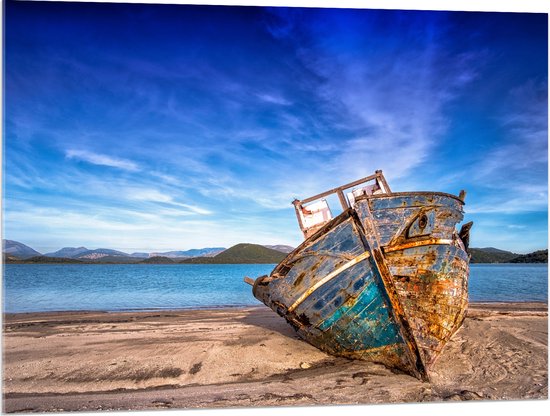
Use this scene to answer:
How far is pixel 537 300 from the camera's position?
40.4ft

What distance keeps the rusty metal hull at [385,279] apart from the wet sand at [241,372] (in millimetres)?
395

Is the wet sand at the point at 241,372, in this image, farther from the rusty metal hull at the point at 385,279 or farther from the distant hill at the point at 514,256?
the distant hill at the point at 514,256

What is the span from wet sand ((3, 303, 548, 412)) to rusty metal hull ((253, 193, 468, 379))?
0.39m

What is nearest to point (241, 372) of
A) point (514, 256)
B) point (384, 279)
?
point (384, 279)

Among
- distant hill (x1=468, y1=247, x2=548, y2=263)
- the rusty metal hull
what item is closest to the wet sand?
the rusty metal hull

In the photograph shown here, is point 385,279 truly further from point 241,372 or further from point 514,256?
point 514,256

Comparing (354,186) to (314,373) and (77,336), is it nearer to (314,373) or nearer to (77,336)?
(314,373)

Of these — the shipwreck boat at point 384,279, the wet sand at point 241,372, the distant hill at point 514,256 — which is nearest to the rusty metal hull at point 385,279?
the shipwreck boat at point 384,279

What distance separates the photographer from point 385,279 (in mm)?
4082

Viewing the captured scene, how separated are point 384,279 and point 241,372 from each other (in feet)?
7.26

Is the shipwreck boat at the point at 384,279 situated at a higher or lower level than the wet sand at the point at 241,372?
higher

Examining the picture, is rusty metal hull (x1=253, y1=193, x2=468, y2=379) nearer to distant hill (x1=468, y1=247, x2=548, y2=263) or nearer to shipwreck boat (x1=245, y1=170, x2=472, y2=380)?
shipwreck boat (x1=245, y1=170, x2=472, y2=380)

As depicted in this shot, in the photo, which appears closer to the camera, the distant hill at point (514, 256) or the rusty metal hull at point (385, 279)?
the rusty metal hull at point (385, 279)

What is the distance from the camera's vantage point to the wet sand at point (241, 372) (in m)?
3.97
